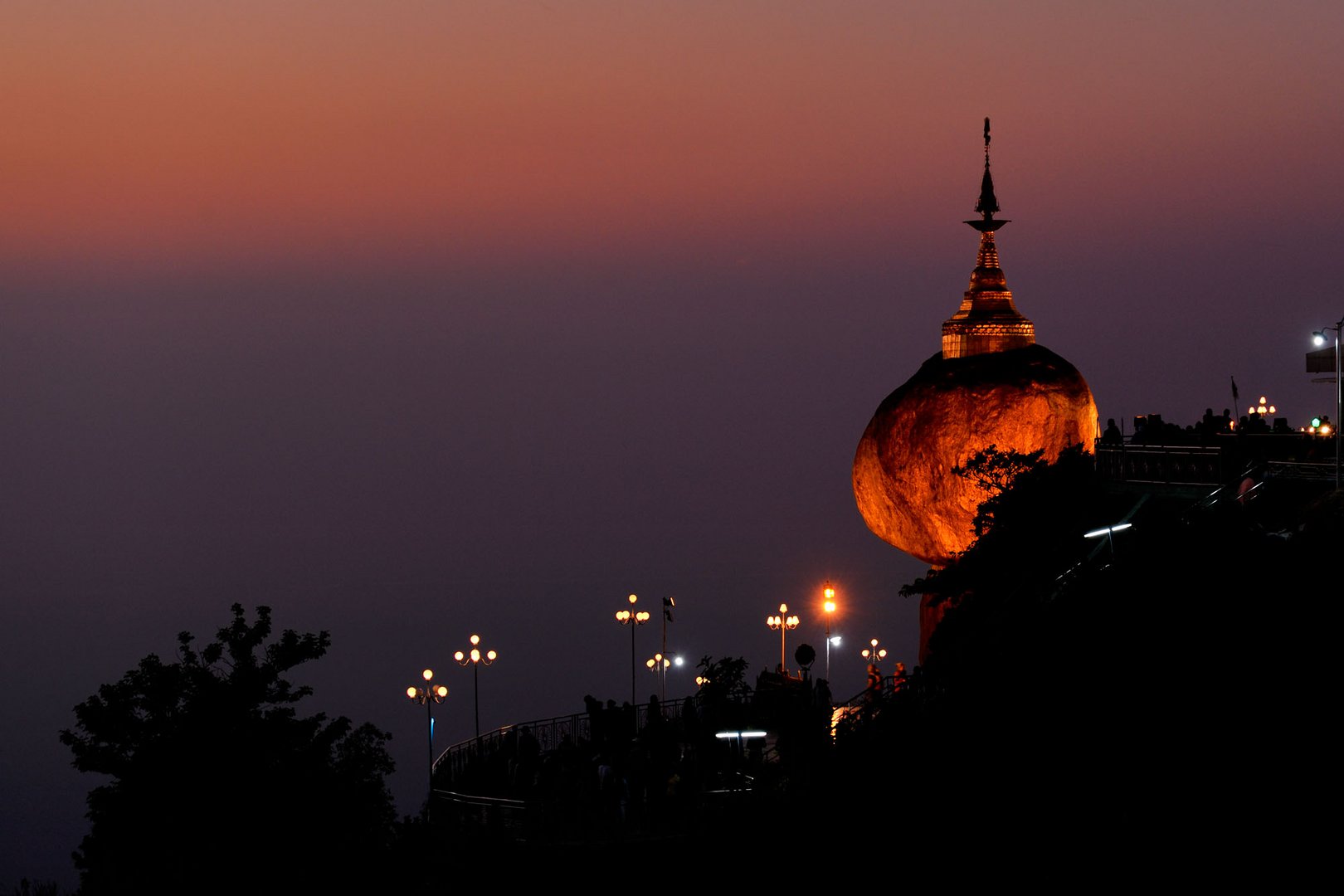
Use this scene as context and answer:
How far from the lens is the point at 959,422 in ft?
124

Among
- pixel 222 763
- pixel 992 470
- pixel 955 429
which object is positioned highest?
pixel 955 429

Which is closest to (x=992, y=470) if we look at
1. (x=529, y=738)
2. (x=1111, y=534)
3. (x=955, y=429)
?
(x=955, y=429)

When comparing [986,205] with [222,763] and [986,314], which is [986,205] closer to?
[986,314]

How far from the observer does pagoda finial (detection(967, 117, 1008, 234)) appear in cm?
4238

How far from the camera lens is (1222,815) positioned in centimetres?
1877

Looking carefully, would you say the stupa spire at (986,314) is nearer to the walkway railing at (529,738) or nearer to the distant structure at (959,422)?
the distant structure at (959,422)

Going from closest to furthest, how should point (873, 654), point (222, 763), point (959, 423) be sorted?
point (222, 763)
point (959, 423)
point (873, 654)

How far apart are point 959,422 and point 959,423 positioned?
0.02 metres

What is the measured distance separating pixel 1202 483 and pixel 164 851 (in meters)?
18.0

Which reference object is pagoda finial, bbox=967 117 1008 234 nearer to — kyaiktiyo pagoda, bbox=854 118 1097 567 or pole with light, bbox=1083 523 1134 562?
kyaiktiyo pagoda, bbox=854 118 1097 567

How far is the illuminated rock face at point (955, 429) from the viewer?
37.8 m

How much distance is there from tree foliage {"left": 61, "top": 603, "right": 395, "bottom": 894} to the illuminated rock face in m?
12.4

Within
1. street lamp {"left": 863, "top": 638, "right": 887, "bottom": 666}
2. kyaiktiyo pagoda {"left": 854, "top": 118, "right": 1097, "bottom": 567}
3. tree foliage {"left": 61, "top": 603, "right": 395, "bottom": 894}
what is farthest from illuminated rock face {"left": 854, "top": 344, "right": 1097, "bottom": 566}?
tree foliage {"left": 61, "top": 603, "right": 395, "bottom": 894}

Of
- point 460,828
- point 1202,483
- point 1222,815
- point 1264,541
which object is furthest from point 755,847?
point 1202,483
